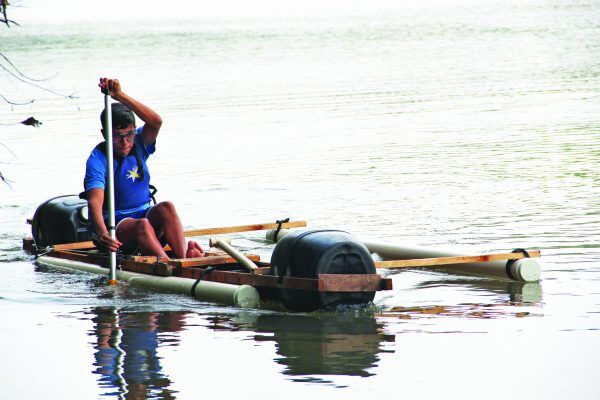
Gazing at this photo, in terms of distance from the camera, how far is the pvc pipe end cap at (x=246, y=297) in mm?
10188

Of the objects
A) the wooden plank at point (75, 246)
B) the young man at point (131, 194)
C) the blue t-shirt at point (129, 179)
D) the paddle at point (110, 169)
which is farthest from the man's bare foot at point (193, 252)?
the wooden plank at point (75, 246)

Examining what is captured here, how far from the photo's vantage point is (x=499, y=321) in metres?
9.84

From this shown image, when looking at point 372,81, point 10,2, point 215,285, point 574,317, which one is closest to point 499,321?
point 574,317

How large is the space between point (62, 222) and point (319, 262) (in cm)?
444

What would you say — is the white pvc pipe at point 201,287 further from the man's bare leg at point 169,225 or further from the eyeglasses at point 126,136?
the eyeglasses at point 126,136

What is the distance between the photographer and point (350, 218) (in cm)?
1545

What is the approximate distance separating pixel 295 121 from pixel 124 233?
51.7ft

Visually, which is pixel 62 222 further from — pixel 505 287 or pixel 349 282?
pixel 505 287

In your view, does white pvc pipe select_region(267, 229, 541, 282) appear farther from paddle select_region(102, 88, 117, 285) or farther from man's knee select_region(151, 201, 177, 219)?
paddle select_region(102, 88, 117, 285)

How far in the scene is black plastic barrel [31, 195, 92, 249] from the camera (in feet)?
44.0

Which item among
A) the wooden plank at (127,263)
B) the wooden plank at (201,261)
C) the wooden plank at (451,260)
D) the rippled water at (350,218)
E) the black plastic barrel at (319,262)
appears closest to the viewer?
the rippled water at (350,218)

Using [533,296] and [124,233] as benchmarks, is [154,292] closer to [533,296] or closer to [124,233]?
[124,233]

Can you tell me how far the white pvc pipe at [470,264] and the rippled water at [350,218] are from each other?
115mm

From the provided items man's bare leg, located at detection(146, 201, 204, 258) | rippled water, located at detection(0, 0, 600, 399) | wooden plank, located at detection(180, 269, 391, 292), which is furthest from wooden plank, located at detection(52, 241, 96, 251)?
wooden plank, located at detection(180, 269, 391, 292)
